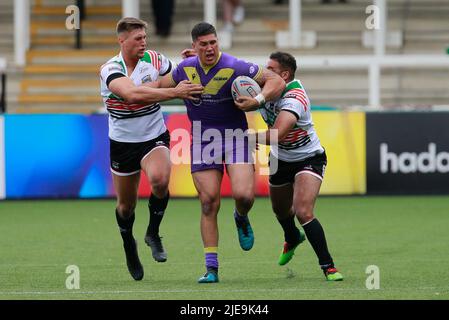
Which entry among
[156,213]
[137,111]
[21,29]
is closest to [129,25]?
[137,111]

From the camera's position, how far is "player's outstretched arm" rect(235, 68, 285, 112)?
35.9 feet

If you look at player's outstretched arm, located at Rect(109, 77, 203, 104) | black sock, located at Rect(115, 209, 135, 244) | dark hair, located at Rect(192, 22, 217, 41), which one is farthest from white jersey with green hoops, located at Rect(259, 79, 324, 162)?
black sock, located at Rect(115, 209, 135, 244)

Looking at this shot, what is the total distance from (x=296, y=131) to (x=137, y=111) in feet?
4.66

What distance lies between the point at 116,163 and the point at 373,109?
9399 mm

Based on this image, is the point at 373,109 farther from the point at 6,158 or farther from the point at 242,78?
the point at 242,78

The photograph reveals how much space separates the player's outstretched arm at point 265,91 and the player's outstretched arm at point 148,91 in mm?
378

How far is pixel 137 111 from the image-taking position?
11781 mm

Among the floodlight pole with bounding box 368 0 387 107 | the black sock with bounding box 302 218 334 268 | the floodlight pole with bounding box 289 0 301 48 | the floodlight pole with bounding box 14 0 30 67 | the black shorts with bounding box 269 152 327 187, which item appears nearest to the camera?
the black sock with bounding box 302 218 334 268

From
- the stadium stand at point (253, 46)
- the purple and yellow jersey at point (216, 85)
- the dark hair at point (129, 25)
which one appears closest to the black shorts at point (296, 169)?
the purple and yellow jersey at point (216, 85)

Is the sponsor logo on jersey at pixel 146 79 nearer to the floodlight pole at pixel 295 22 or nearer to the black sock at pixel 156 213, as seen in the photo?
the black sock at pixel 156 213

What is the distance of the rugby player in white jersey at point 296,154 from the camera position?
11172 mm

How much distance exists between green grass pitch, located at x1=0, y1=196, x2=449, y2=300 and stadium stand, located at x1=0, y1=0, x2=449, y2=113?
203 inches

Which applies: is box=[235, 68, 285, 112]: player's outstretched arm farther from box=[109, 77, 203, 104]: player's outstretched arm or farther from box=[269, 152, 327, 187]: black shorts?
box=[269, 152, 327, 187]: black shorts

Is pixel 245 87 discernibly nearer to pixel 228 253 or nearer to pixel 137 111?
pixel 137 111
